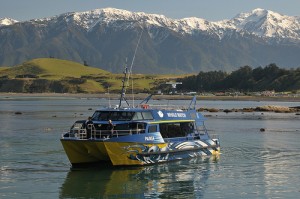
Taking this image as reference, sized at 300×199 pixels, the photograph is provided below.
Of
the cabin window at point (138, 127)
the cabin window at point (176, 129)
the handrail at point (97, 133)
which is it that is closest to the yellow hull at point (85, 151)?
the handrail at point (97, 133)

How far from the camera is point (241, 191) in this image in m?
32.1

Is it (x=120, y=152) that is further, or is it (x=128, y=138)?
(x=120, y=152)

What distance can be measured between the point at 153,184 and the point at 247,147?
20189mm

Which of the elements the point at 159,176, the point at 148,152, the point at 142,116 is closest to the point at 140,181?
the point at 159,176

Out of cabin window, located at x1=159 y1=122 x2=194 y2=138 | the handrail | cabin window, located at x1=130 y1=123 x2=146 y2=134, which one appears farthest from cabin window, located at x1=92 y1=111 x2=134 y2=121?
cabin window, located at x1=159 y1=122 x2=194 y2=138

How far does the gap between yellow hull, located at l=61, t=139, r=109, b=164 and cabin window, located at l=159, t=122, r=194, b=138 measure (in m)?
5.06

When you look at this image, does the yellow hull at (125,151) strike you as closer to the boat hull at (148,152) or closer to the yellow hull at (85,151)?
the boat hull at (148,152)

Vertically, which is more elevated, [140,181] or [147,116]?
[147,116]

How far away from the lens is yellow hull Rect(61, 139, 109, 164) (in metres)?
36.6

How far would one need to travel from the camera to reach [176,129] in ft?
139

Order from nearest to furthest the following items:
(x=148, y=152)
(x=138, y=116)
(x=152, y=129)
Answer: (x=148, y=152)
(x=138, y=116)
(x=152, y=129)

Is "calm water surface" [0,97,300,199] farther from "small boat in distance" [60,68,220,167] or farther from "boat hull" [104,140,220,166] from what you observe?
"small boat in distance" [60,68,220,167]

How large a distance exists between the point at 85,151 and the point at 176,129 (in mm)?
7568

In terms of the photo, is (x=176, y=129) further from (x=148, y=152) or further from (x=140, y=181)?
(x=140, y=181)
